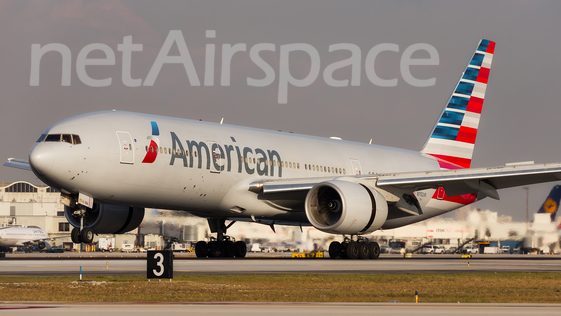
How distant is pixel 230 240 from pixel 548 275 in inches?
659

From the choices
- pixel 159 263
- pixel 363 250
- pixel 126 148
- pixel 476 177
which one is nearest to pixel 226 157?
pixel 126 148

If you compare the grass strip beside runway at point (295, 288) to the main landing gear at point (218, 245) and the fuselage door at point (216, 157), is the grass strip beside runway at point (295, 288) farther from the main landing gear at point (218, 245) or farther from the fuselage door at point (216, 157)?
the main landing gear at point (218, 245)

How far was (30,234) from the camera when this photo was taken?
70.1 metres

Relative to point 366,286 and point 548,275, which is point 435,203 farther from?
Answer: point 366,286

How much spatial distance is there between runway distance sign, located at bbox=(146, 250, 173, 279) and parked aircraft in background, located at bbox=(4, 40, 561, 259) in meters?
8.59

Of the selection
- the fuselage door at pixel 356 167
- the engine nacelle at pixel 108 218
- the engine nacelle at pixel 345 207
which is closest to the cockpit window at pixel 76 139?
the engine nacelle at pixel 108 218

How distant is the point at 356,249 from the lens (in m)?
30.8

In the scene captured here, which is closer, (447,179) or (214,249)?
(447,179)

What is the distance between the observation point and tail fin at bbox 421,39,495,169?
1636 inches

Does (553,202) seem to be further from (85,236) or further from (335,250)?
(85,236)

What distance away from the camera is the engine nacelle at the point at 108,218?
30.7 meters

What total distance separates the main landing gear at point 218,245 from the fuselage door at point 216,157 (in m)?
5.66

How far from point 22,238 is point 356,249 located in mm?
47050

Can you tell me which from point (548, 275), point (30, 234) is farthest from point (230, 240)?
point (30, 234)
